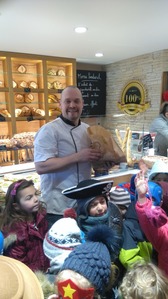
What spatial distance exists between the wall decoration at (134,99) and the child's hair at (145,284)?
4.08 meters

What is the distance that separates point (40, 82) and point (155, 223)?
3.95 meters

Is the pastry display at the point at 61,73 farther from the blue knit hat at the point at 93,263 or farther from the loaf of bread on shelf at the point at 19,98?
the blue knit hat at the point at 93,263

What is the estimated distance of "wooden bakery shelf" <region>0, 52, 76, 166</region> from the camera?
404 cm

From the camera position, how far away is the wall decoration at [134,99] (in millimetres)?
4645

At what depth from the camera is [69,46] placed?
12.1ft

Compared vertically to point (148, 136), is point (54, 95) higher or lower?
higher

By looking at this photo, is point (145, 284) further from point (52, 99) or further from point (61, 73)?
point (61, 73)

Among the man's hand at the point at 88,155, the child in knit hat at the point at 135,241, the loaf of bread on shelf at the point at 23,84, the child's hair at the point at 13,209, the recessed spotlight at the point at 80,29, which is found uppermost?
the recessed spotlight at the point at 80,29

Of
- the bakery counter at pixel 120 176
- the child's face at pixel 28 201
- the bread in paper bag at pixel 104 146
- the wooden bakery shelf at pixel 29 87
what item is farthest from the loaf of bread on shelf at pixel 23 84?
the child's face at pixel 28 201

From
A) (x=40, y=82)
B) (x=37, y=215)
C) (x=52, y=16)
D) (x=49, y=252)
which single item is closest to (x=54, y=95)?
(x=40, y=82)

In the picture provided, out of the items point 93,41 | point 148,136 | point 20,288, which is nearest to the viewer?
point 20,288

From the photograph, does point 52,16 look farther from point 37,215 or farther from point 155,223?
point 155,223

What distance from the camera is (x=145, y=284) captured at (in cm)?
76

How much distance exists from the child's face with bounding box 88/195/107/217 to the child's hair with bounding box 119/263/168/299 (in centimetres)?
30
